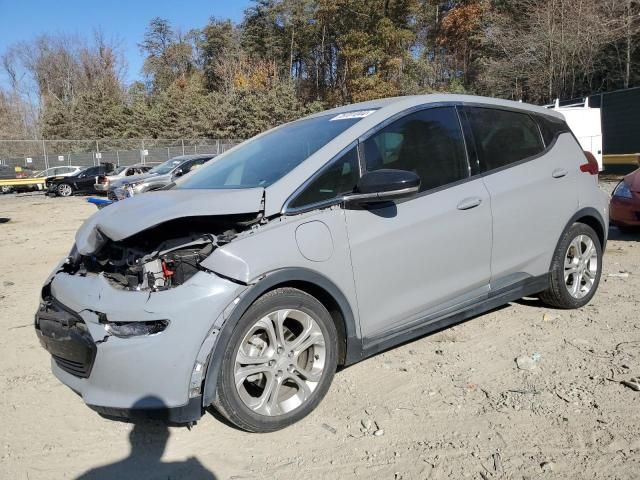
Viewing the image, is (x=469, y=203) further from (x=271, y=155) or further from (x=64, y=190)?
(x=64, y=190)

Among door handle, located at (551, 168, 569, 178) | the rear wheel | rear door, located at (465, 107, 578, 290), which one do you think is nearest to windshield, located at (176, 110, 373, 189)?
rear door, located at (465, 107, 578, 290)

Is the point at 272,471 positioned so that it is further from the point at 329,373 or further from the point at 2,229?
the point at 2,229

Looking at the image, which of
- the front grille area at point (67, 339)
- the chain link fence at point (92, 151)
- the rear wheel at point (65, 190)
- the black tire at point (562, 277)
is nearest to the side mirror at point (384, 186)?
the front grille area at point (67, 339)

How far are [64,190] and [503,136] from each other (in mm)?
24848

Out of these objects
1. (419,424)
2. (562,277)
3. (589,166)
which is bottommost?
(419,424)

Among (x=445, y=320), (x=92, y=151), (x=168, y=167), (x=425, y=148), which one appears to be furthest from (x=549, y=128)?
(x=92, y=151)

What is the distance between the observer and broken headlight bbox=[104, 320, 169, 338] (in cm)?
248

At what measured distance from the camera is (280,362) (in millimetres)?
2783

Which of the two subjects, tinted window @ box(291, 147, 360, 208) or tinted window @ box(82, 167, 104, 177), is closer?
tinted window @ box(291, 147, 360, 208)

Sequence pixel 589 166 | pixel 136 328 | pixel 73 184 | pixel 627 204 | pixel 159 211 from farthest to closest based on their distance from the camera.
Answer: pixel 73 184 → pixel 627 204 → pixel 589 166 → pixel 159 211 → pixel 136 328

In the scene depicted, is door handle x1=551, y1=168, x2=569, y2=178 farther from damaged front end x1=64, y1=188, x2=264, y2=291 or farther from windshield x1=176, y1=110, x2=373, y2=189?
damaged front end x1=64, y1=188, x2=264, y2=291

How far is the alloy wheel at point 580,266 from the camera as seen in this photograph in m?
4.28

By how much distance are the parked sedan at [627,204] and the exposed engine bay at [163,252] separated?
6.04m

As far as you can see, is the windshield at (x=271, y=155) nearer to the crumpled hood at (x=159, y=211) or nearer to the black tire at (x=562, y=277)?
the crumpled hood at (x=159, y=211)
